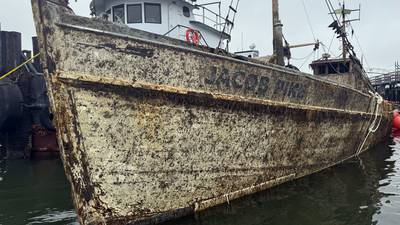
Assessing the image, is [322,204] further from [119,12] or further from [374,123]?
[374,123]

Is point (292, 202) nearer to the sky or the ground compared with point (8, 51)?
nearer to the ground

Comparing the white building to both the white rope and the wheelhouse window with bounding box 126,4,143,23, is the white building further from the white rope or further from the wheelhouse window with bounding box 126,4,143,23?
the white rope

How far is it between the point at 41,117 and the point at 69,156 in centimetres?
1005

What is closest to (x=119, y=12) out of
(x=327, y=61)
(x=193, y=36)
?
(x=193, y=36)

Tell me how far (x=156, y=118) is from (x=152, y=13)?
462cm

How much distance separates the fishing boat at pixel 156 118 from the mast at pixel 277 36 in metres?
0.70

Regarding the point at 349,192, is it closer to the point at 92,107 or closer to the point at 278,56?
the point at 278,56

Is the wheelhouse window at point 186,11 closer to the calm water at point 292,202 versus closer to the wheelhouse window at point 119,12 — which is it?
the wheelhouse window at point 119,12

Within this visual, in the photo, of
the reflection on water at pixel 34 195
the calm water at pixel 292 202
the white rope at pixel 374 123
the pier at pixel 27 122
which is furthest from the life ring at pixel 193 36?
the pier at pixel 27 122

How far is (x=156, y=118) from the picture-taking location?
206 inches

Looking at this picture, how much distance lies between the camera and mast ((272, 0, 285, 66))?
793cm

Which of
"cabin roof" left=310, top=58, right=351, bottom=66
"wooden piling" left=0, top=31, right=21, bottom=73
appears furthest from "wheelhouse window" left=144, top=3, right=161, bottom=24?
"wooden piling" left=0, top=31, right=21, bottom=73

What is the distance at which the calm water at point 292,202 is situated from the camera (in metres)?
5.88

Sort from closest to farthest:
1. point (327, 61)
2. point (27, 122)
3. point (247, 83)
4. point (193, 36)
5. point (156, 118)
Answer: point (156, 118)
point (247, 83)
point (193, 36)
point (327, 61)
point (27, 122)
